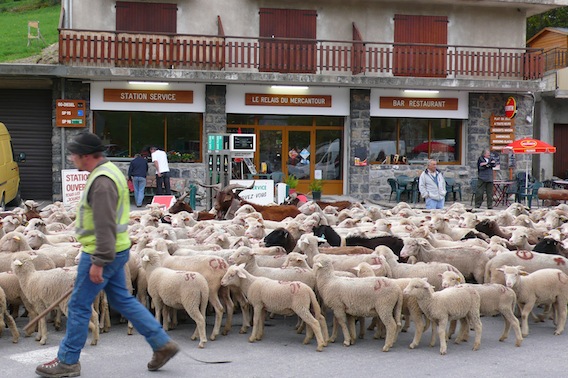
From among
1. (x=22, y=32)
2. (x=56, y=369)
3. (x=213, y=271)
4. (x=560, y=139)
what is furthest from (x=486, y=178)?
(x=22, y=32)

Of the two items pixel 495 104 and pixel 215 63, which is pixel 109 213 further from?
pixel 495 104

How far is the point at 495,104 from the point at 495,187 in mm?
2803

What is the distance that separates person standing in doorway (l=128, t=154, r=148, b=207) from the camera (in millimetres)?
23250

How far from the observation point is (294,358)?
778 centimetres

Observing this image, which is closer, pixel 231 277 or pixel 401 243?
pixel 231 277

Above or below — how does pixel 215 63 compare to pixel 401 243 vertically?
above

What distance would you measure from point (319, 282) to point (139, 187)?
50.9ft

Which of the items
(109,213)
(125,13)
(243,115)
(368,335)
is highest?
(125,13)

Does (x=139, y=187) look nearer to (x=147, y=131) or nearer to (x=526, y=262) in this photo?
(x=147, y=131)

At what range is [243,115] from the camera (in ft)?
86.5

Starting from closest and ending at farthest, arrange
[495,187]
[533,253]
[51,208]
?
[533,253]
[51,208]
[495,187]

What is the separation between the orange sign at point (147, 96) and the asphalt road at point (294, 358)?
1669 centimetres

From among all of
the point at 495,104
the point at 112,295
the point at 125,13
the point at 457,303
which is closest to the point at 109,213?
the point at 112,295

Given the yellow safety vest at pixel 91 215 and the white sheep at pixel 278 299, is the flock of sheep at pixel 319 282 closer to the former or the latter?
the white sheep at pixel 278 299
